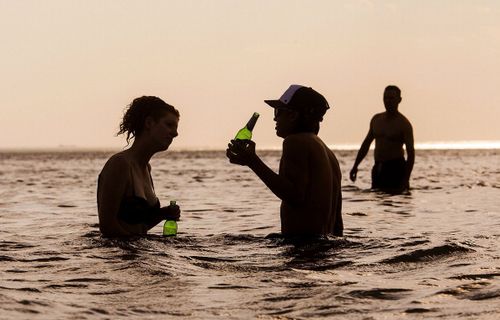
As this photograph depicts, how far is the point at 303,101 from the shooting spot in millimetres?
7254

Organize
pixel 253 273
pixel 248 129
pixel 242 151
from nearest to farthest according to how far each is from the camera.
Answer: pixel 253 273, pixel 242 151, pixel 248 129

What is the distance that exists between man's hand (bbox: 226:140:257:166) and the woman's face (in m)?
0.91

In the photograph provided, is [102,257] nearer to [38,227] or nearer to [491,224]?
[38,227]

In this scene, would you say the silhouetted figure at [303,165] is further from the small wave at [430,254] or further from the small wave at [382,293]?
the small wave at [382,293]

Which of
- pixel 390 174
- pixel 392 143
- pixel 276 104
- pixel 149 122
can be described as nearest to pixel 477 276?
pixel 276 104

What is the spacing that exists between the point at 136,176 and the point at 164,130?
0.49m

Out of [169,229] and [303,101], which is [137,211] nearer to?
[169,229]

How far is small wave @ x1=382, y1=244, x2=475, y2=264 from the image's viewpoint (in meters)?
7.23

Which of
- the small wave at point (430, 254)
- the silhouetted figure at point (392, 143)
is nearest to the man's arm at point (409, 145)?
the silhouetted figure at point (392, 143)

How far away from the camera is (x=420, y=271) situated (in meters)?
6.64

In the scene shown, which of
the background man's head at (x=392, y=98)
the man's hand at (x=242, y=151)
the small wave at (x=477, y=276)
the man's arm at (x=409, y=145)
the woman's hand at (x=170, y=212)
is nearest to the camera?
the small wave at (x=477, y=276)

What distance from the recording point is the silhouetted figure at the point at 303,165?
723cm

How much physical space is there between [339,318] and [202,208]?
32.4 feet

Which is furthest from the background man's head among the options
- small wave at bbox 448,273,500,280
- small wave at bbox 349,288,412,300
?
small wave at bbox 349,288,412,300
